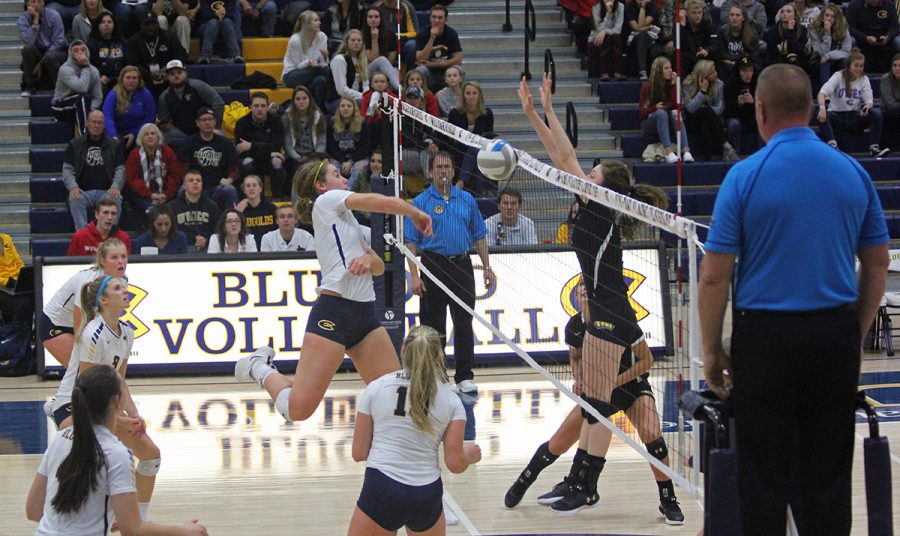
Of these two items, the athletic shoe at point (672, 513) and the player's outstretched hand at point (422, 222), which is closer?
the player's outstretched hand at point (422, 222)

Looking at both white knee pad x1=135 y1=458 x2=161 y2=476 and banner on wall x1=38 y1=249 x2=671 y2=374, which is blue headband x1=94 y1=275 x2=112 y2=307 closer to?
white knee pad x1=135 y1=458 x2=161 y2=476

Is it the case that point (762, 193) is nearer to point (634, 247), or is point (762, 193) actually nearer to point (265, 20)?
point (634, 247)

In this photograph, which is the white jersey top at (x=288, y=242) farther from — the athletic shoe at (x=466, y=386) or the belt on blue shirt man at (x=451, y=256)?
the athletic shoe at (x=466, y=386)

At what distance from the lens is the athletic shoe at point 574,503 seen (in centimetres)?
701

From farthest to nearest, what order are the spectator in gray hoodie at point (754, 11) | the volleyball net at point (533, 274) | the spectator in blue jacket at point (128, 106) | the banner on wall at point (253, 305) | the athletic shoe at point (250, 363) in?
1. the spectator in gray hoodie at point (754, 11)
2. the spectator in blue jacket at point (128, 106)
3. the banner on wall at point (253, 305)
4. the volleyball net at point (533, 274)
5. the athletic shoe at point (250, 363)

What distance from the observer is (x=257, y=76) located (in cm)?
1567

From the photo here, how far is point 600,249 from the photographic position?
6.71 metres

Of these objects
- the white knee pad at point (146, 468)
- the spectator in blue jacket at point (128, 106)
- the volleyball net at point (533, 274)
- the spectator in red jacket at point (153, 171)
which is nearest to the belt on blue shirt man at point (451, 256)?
the volleyball net at point (533, 274)

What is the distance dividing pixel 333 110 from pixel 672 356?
5500 millimetres

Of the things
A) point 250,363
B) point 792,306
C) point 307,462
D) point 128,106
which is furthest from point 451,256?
point 792,306

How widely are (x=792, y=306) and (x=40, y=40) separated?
547 inches

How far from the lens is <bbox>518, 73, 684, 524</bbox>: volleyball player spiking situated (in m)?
6.73

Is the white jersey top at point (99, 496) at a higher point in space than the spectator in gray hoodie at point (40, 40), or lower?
lower

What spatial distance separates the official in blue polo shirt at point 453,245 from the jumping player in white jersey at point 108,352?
3.67m
